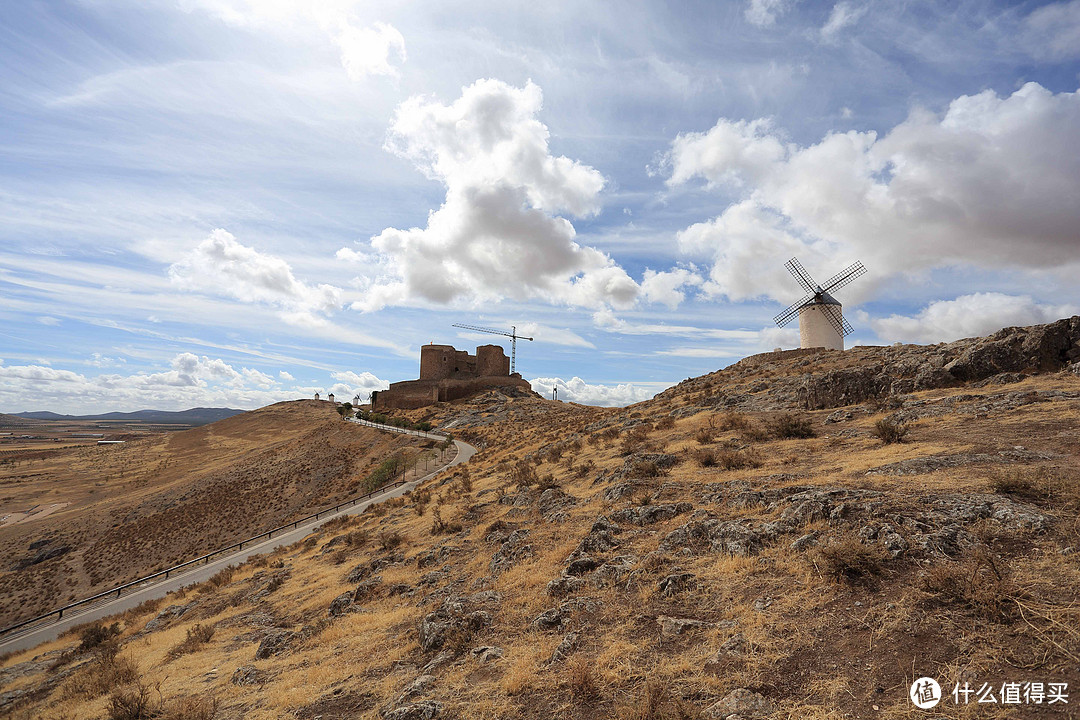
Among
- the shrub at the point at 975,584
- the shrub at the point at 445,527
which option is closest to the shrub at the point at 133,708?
the shrub at the point at 445,527

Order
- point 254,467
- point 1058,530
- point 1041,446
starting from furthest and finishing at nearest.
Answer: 1. point 254,467
2. point 1041,446
3. point 1058,530

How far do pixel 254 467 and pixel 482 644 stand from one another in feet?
178

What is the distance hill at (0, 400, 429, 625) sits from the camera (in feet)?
112

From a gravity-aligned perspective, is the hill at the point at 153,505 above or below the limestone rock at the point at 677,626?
below

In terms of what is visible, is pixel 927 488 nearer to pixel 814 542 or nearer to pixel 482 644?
pixel 814 542

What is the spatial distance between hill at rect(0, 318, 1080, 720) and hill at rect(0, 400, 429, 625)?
21544 mm

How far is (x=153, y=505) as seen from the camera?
45.2 m

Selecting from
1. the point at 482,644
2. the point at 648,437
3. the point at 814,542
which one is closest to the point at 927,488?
the point at 814,542

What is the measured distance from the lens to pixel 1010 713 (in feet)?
14.3

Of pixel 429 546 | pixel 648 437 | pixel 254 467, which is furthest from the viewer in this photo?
pixel 254 467

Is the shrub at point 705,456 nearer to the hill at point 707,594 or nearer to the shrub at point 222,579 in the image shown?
the hill at point 707,594

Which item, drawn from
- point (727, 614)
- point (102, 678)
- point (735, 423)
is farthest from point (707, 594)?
point (102, 678)

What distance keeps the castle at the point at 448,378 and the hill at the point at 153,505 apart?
17.5 m

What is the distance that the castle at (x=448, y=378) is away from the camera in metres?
79.2
